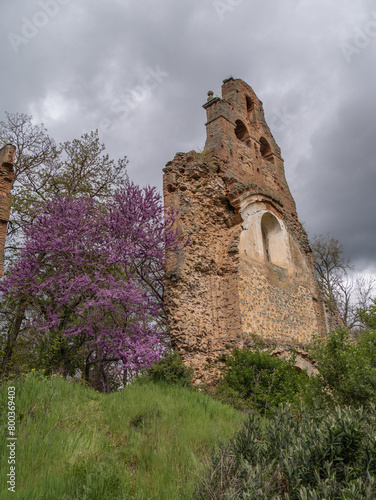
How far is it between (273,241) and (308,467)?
1131 centimetres

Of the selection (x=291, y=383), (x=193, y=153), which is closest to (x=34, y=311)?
(x=193, y=153)

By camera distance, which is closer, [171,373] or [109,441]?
[109,441]

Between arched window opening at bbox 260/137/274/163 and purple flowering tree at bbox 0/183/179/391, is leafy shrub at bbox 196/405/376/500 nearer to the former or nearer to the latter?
purple flowering tree at bbox 0/183/179/391

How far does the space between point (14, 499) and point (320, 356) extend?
5.54 metres

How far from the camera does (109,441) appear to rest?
3.94 meters

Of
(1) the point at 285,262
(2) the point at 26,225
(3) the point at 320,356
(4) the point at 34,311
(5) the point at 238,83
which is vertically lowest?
(3) the point at 320,356

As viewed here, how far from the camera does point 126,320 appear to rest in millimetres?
10531

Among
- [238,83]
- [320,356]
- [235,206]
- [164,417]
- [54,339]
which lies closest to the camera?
[164,417]

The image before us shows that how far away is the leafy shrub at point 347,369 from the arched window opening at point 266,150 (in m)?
10.7

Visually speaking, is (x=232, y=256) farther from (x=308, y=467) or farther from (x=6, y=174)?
(x=308, y=467)

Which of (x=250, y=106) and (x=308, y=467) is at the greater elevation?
(x=250, y=106)

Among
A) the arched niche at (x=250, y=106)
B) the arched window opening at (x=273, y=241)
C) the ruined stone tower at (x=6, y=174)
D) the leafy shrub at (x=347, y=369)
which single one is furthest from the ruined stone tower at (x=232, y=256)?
the ruined stone tower at (x=6, y=174)

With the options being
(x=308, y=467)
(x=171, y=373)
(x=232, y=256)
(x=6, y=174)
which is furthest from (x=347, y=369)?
(x=6, y=174)

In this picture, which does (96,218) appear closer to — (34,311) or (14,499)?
(34,311)
